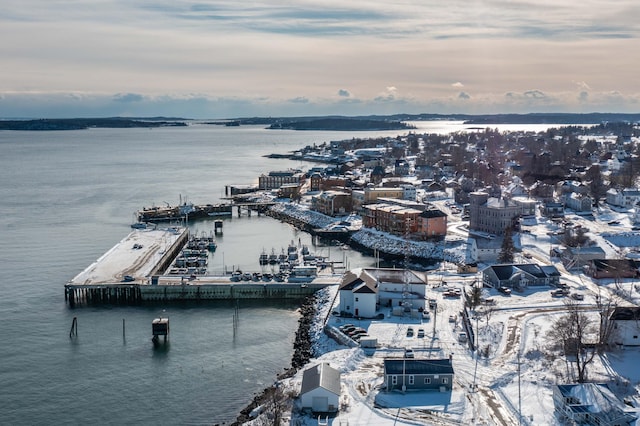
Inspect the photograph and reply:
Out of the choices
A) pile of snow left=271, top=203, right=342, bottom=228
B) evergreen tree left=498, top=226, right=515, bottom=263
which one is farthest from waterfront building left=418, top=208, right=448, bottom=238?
pile of snow left=271, top=203, right=342, bottom=228

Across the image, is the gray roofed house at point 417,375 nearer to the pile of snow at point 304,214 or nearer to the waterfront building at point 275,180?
the pile of snow at point 304,214

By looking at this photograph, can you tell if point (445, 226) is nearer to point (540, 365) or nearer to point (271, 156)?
point (540, 365)

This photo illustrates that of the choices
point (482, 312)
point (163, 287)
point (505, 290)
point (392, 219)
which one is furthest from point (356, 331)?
point (392, 219)

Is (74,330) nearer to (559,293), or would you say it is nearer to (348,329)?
(348,329)

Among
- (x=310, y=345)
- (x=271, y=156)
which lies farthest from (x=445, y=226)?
(x=271, y=156)

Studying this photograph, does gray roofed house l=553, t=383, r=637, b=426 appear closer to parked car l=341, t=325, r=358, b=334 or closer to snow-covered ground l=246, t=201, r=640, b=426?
snow-covered ground l=246, t=201, r=640, b=426

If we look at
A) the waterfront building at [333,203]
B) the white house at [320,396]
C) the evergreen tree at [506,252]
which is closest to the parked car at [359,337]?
the white house at [320,396]
